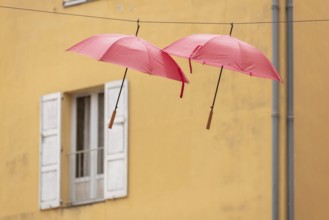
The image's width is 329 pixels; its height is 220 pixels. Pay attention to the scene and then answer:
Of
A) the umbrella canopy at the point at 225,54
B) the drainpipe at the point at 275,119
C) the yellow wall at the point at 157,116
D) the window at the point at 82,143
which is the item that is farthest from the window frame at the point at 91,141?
the umbrella canopy at the point at 225,54

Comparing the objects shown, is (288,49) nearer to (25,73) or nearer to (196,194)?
(196,194)

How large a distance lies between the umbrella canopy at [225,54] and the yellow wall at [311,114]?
10.6 ft

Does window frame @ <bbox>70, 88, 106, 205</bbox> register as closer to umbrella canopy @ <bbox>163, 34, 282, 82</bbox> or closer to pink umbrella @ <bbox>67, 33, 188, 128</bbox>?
pink umbrella @ <bbox>67, 33, 188, 128</bbox>

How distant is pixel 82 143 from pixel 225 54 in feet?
19.2

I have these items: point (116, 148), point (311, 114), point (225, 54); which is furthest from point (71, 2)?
point (225, 54)

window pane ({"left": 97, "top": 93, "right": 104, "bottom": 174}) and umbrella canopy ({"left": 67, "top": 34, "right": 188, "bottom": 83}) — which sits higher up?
umbrella canopy ({"left": 67, "top": 34, "right": 188, "bottom": 83})

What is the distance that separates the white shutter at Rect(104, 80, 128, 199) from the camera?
26.0m

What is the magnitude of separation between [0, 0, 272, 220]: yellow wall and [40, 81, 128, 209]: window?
167 millimetres

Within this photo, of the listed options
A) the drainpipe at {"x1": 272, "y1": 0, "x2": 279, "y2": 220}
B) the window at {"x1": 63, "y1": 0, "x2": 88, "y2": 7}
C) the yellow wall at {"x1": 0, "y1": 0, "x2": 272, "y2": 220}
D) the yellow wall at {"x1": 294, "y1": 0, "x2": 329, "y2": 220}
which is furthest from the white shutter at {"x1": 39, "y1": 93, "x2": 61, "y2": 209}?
the yellow wall at {"x1": 294, "y1": 0, "x2": 329, "y2": 220}

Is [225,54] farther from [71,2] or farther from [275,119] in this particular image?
[71,2]

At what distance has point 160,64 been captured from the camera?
2173 cm

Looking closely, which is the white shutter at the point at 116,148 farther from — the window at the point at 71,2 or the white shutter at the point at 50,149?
the window at the point at 71,2

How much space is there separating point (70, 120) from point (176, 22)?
92.2 inches

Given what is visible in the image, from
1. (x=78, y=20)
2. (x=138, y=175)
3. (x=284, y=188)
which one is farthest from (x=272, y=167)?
(x=78, y=20)
